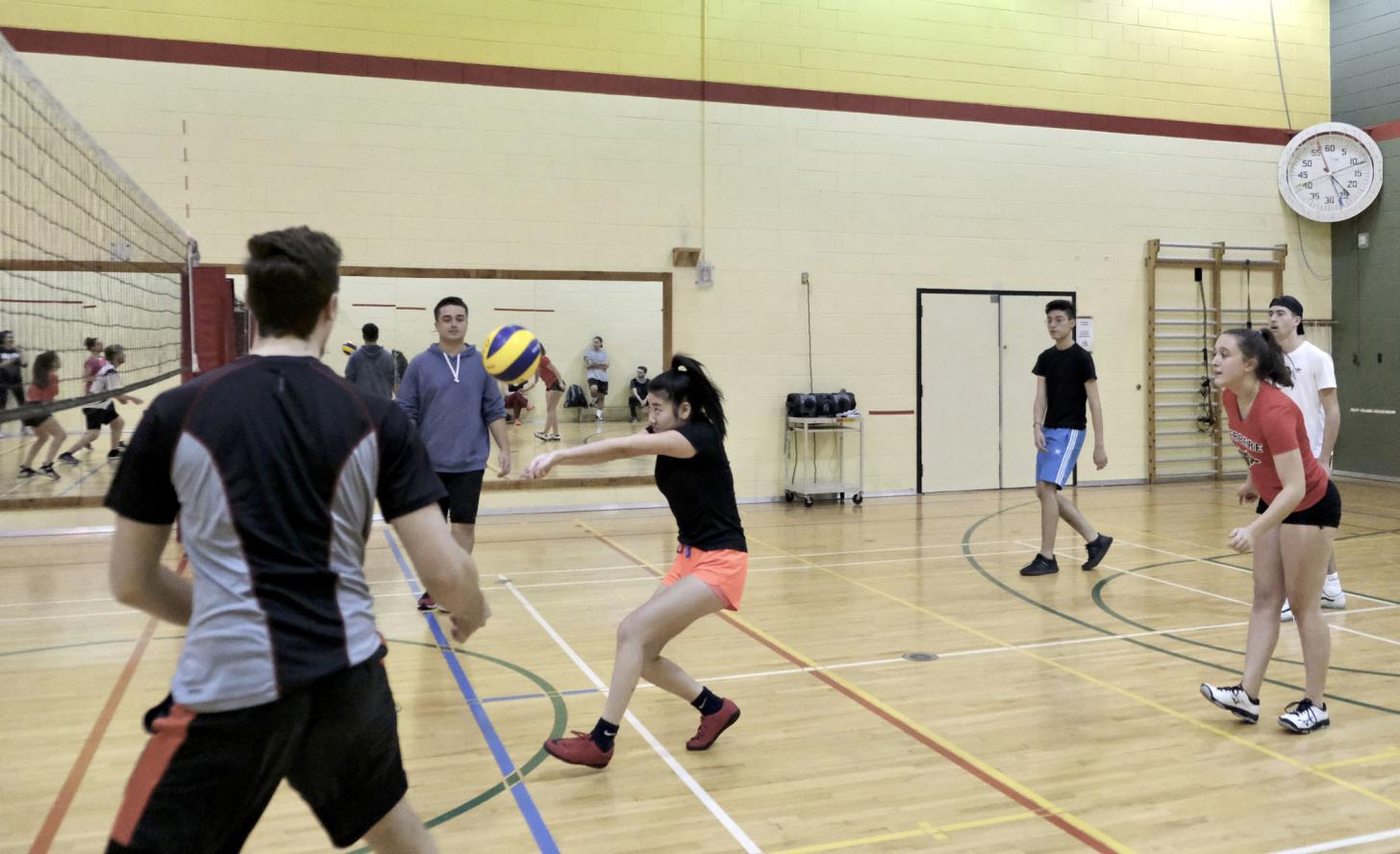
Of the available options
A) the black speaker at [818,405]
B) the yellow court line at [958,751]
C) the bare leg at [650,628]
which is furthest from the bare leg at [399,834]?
the black speaker at [818,405]

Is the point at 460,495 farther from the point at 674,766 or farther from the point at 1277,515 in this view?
the point at 1277,515

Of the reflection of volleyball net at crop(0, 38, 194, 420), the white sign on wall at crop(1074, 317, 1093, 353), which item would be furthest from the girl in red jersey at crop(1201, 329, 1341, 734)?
the white sign on wall at crop(1074, 317, 1093, 353)

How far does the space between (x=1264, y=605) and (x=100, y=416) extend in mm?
11024

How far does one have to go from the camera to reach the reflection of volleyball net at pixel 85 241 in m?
5.93

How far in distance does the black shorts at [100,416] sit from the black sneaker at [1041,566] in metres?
9.28

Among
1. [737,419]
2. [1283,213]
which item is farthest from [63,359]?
[1283,213]

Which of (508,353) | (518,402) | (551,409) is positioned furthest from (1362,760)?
(518,402)

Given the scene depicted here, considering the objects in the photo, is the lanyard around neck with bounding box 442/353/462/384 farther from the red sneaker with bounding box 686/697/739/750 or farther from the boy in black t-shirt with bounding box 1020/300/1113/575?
the boy in black t-shirt with bounding box 1020/300/1113/575

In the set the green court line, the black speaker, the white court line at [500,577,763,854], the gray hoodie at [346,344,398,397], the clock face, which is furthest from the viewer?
the clock face

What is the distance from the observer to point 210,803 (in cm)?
167

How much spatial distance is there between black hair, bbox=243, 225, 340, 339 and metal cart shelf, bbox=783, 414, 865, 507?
913cm

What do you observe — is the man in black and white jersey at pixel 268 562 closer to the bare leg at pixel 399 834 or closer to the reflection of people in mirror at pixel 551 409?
the bare leg at pixel 399 834

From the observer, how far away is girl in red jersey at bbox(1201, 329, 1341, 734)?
3.81 metres

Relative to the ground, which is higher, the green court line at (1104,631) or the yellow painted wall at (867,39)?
the yellow painted wall at (867,39)
